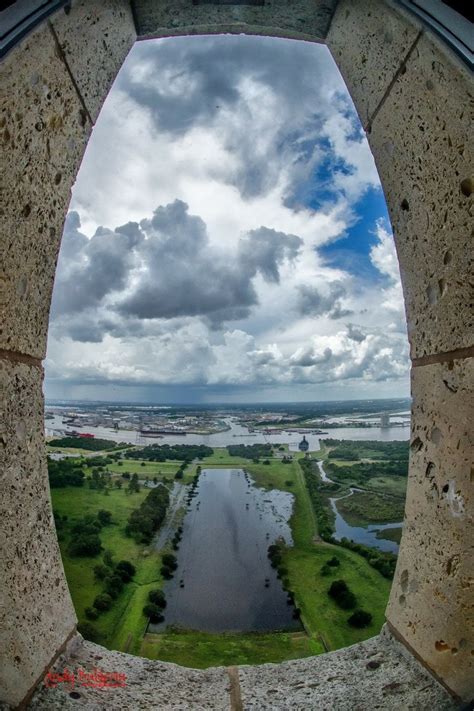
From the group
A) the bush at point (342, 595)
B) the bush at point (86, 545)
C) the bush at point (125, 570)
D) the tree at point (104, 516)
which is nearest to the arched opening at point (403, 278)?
the bush at point (342, 595)

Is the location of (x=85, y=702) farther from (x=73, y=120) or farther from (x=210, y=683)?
(x=73, y=120)

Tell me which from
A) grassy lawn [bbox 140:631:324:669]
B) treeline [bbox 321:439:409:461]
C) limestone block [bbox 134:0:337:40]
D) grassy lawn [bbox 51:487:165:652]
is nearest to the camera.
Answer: limestone block [bbox 134:0:337:40]

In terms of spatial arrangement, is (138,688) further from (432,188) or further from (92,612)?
(92,612)

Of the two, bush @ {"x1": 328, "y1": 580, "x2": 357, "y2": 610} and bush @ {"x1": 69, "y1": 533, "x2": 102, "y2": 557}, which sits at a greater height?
bush @ {"x1": 69, "y1": 533, "x2": 102, "y2": 557}

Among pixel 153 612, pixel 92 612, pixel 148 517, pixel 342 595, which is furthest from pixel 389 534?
pixel 148 517

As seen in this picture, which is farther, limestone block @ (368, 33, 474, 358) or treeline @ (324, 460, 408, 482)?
treeline @ (324, 460, 408, 482)

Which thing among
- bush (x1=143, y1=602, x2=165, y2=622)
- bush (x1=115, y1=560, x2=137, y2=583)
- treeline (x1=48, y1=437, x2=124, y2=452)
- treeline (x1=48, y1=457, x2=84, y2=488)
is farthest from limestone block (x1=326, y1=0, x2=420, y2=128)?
treeline (x1=48, y1=437, x2=124, y2=452)

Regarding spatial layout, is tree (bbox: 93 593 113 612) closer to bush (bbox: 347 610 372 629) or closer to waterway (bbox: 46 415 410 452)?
bush (bbox: 347 610 372 629)

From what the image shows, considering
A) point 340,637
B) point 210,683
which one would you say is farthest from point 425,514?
point 340,637
